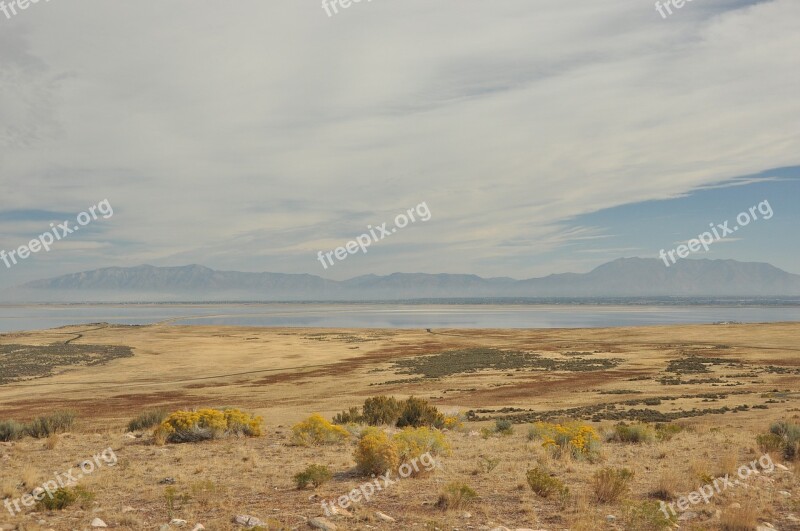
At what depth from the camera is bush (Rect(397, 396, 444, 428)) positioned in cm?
2106

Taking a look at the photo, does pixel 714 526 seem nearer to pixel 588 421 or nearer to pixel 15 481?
pixel 15 481

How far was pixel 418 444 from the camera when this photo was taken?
552 inches

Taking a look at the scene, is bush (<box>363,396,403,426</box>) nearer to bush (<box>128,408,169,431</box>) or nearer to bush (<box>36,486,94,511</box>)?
bush (<box>128,408,169,431</box>)

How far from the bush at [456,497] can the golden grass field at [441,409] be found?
0.20 metres

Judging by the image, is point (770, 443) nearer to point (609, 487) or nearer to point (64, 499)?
point (609, 487)

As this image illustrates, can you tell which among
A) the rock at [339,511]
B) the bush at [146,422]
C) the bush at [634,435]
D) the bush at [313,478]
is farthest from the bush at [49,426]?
the bush at [634,435]

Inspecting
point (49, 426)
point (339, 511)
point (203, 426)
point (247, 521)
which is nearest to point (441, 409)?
point (203, 426)

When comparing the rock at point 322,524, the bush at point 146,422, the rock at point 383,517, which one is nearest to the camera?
the rock at point 322,524

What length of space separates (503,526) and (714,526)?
3.47 m

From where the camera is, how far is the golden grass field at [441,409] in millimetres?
9969

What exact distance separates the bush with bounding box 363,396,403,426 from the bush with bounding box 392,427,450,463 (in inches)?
266

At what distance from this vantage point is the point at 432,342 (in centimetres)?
8975

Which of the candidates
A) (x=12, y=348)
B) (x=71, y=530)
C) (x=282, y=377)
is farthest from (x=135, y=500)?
(x=12, y=348)

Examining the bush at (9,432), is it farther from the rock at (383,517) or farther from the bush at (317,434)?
the rock at (383,517)
